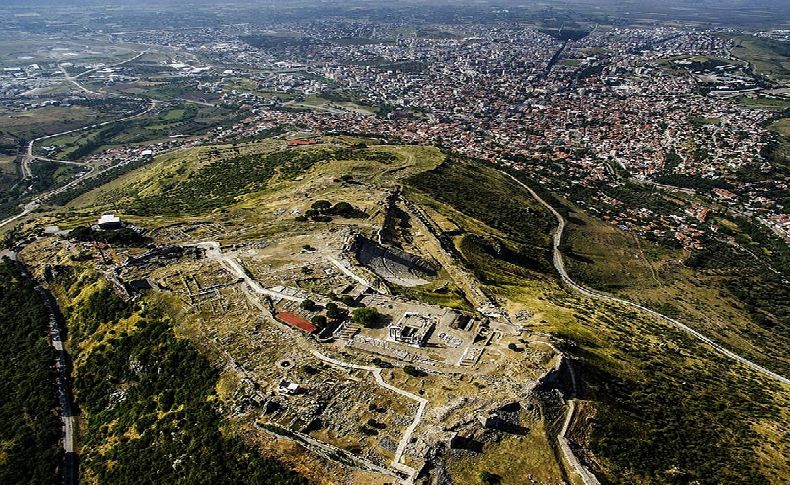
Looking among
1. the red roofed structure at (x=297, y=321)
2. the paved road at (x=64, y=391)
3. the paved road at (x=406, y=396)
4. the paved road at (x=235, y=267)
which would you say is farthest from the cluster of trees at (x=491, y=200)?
the paved road at (x=64, y=391)

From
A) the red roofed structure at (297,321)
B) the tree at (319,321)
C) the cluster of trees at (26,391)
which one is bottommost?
the cluster of trees at (26,391)

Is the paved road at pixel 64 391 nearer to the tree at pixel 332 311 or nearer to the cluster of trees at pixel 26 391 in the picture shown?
the cluster of trees at pixel 26 391

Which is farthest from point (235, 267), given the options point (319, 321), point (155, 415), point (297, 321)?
point (155, 415)

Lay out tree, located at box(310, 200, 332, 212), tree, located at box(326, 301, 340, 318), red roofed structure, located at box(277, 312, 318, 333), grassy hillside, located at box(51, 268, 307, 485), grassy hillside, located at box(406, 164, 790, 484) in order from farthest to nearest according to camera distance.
→ tree, located at box(310, 200, 332, 212) → tree, located at box(326, 301, 340, 318) → red roofed structure, located at box(277, 312, 318, 333) → grassy hillside, located at box(406, 164, 790, 484) → grassy hillside, located at box(51, 268, 307, 485)

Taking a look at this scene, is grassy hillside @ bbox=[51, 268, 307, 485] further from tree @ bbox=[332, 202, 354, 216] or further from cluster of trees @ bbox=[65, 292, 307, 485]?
tree @ bbox=[332, 202, 354, 216]

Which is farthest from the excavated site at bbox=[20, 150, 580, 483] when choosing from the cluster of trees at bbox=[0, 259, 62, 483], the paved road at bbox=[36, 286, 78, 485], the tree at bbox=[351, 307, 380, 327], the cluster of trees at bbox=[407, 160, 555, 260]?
the cluster of trees at bbox=[407, 160, 555, 260]

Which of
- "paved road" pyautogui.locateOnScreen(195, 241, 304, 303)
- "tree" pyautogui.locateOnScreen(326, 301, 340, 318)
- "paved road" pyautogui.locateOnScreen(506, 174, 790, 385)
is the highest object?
"tree" pyautogui.locateOnScreen(326, 301, 340, 318)

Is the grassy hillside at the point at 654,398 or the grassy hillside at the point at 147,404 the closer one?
the grassy hillside at the point at 147,404
